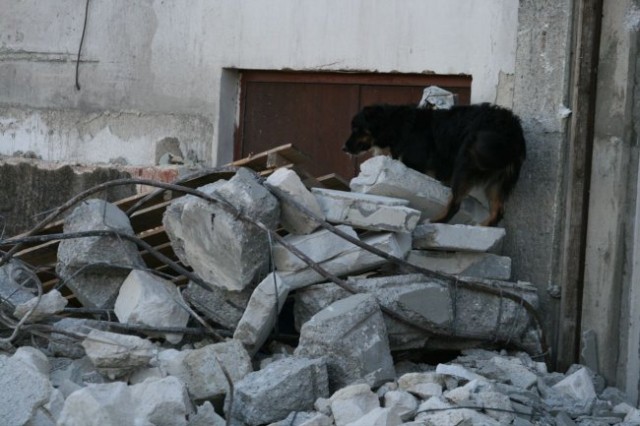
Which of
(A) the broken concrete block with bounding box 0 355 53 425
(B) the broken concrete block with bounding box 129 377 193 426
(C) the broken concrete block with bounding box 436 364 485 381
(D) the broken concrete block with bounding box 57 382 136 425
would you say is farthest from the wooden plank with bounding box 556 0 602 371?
(A) the broken concrete block with bounding box 0 355 53 425

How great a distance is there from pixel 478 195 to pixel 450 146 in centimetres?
36

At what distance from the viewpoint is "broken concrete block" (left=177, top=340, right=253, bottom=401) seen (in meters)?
6.01

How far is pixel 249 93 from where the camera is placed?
369 inches

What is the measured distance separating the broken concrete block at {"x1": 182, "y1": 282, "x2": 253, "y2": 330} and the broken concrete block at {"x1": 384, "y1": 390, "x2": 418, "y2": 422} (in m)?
Result: 1.17

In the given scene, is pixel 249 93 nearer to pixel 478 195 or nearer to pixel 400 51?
pixel 400 51

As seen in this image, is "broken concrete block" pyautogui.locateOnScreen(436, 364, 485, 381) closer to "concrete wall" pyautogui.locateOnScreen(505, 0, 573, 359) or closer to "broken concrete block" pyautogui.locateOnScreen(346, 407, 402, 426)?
"broken concrete block" pyautogui.locateOnScreen(346, 407, 402, 426)

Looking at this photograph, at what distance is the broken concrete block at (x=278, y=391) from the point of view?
18.9ft

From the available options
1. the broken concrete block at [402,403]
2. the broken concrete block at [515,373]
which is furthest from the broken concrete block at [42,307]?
the broken concrete block at [515,373]

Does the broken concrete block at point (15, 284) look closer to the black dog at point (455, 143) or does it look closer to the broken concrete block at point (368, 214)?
the broken concrete block at point (368, 214)

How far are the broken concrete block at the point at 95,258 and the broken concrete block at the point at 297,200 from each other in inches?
33.7

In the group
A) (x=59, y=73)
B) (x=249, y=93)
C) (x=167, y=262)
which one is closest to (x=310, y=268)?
(x=167, y=262)

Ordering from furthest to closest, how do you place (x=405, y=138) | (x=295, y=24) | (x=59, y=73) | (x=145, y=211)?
(x=59, y=73)
(x=295, y=24)
(x=405, y=138)
(x=145, y=211)

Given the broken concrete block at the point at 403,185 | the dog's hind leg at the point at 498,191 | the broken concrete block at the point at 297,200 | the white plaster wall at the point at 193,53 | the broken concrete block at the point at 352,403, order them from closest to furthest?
the broken concrete block at the point at 352,403 → the broken concrete block at the point at 297,200 → the broken concrete block at the point at 403,185 → the dog's hind leg at the point at 498,191 → the white plaster wall at the point at 193,53

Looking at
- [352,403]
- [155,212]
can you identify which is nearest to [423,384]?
[352,403]
